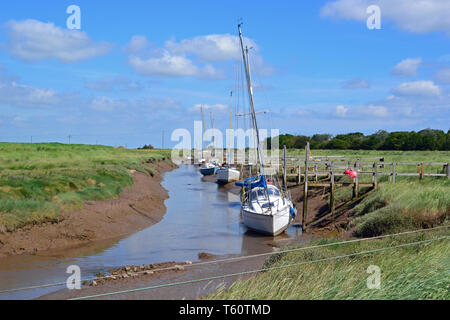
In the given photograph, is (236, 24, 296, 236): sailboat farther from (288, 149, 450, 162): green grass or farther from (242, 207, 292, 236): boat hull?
(288, 149, 450, 162): green grass

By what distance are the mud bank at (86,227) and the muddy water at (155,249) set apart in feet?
2.23

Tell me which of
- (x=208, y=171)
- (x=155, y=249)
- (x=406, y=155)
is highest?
(x=406, y=155)

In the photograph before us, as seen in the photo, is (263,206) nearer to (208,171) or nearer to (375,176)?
(375,176)

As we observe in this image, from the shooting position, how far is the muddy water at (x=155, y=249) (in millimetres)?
14734

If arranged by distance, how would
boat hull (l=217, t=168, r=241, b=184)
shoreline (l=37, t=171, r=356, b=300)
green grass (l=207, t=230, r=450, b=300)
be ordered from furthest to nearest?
1. boat hull (l=217, t=168, r=241, b=184)
2. shoreline (l=37, t=171, r=356, b=300)
3. green grass (l=207, t=230, r=450, b=300)

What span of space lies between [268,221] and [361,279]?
1383 cm

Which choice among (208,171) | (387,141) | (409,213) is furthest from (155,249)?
(387,141)

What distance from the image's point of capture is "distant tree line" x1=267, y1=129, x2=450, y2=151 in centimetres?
9444

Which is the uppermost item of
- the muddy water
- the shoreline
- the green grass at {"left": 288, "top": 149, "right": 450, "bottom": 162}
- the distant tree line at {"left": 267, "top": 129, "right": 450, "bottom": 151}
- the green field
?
the distant tree line at {"left": 267, "top": 129, "right": 450, "bottom": 151}

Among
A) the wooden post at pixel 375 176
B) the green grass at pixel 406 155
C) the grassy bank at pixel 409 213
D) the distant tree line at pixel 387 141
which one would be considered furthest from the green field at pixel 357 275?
the distant tree line at pixel 387 141

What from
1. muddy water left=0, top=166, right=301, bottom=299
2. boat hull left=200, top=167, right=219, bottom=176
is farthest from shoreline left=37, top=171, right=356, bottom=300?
boat hull left=200, top=167, right=219, bottom=176

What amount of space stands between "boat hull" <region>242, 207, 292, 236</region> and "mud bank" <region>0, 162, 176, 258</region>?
233 inches

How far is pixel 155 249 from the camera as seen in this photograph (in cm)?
1962
